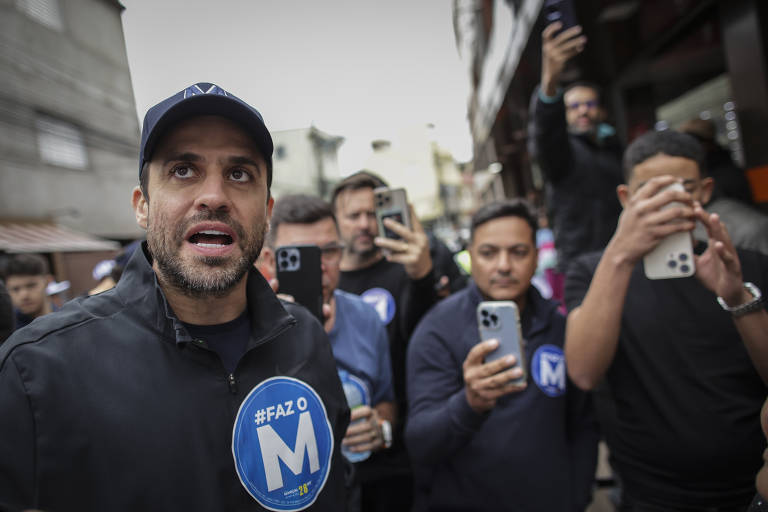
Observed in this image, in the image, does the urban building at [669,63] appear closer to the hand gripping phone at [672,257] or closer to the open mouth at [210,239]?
the hand gripping phone at [672,257]

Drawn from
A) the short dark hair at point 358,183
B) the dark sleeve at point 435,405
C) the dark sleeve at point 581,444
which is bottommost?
the dark sleeve at point 581,444

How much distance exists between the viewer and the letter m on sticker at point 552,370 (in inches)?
74.5

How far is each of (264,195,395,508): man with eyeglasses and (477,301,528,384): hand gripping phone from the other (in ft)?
1.87

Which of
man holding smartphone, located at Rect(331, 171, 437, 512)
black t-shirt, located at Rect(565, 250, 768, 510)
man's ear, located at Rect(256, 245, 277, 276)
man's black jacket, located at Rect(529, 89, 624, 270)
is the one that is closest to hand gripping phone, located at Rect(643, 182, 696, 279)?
black t-shirt, located at Rect(565, 250, 768, 510)

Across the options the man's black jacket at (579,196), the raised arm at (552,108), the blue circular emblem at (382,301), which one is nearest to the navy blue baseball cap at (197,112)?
the blue circular emblem at (382,301)

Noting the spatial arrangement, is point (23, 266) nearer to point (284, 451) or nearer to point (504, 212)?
point (284, 451)

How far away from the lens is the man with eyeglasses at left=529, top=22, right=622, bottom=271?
2.64 m

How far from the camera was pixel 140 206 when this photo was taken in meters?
1.18

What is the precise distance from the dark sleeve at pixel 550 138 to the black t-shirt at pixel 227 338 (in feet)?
7.10

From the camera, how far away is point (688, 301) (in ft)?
5.29

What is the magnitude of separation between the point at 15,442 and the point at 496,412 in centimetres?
159

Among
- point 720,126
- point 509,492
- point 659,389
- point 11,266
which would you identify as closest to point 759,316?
point 659,389

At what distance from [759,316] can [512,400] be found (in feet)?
3.00

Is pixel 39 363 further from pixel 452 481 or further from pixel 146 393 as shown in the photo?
pixel 452 481
